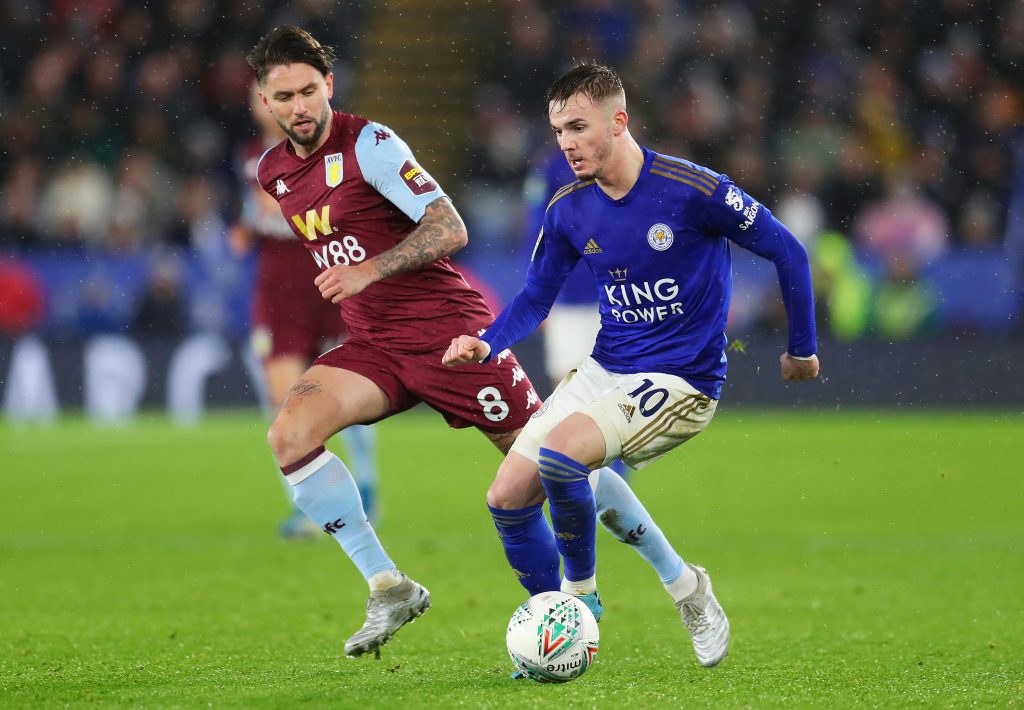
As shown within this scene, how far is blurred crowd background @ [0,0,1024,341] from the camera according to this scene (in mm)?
16109

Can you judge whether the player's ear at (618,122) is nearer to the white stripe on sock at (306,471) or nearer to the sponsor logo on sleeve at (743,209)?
the sponsor logo on sleeve at (743,209)

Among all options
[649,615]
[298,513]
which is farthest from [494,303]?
[649,615]

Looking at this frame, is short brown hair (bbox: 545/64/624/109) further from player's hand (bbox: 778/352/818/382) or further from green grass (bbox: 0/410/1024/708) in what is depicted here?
green grass (bbox: 0/410/1024/708)

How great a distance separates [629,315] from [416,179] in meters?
0.97

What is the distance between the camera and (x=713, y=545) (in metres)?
8.70

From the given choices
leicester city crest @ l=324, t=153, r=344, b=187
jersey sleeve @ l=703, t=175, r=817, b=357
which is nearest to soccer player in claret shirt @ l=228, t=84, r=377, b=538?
leicester city crest @ l=324, t=153, r=344, b=187

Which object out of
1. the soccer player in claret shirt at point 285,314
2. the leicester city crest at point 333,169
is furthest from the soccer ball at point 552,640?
the soccer player in claret shirt at point 285,314

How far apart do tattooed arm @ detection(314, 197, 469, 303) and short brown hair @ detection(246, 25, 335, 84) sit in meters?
0.72

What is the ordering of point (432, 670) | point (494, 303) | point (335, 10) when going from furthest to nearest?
1. point (335, 10)
2. point (494, 303)
3. point (432, 670)

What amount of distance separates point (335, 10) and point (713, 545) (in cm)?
1405

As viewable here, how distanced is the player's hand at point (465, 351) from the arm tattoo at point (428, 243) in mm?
345

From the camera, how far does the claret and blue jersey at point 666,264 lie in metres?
5.15

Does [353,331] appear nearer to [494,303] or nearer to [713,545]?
[713,545]

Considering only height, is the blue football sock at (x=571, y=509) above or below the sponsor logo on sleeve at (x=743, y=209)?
below
